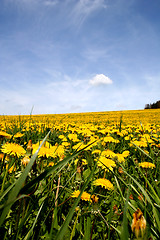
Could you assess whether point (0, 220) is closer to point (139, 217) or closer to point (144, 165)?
point (139, 217)

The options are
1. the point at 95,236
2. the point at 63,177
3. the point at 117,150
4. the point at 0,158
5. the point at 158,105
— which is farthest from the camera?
the point at 158,105

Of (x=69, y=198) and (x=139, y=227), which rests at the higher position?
(x=139, y=227)

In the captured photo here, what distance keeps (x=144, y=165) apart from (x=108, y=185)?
87 centimetres

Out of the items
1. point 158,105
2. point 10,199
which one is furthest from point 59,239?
point 158,105

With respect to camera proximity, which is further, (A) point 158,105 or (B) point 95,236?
(A) point 158,105

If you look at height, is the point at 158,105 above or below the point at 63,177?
above

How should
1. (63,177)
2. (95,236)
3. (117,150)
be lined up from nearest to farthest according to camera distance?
(95,236) < (63,177) < (117,150)

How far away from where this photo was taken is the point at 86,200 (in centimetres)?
106

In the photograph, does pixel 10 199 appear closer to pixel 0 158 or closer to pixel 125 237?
pixel 125 237

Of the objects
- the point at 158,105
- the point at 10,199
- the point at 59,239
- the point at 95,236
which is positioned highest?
the point at 158,105

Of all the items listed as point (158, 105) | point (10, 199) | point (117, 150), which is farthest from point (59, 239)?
A: point (158, 105)

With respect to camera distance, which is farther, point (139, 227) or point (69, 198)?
point (69, 198)

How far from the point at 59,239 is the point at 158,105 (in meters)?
75.0

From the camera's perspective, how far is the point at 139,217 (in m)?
0.47
